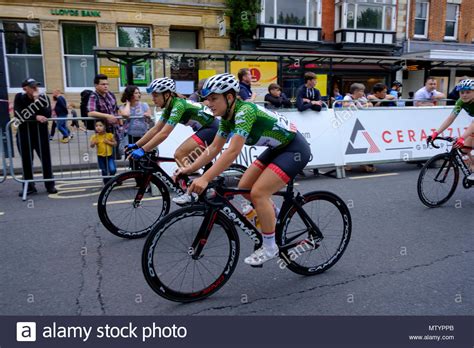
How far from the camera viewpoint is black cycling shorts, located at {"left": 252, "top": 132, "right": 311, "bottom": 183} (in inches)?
138

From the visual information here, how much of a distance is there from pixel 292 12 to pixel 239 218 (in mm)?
20142

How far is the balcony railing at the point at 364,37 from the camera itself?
866 inches

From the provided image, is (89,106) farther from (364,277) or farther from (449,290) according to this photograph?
(449,290)

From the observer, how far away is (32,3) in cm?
1664

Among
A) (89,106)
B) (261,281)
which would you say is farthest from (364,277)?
(89,106)

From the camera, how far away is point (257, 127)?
11.1 feet

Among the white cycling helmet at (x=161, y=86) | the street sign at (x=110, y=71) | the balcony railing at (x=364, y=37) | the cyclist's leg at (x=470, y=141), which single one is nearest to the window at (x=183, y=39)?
the street sign at (x=110, y=71)

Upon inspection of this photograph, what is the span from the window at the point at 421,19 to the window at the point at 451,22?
1.50 metres

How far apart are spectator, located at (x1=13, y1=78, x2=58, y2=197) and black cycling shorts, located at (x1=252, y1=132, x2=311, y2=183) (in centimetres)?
489

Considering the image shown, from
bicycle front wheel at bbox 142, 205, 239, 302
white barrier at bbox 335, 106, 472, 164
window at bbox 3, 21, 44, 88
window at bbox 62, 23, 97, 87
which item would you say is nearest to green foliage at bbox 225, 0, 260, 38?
window at bbox 62, 23, 97, 87

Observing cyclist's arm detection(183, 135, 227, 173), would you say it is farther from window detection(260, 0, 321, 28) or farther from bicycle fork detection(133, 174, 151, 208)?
window detection(260, 0, 321, 28)

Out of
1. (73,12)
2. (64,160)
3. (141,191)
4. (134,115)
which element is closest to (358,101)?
(134,115)

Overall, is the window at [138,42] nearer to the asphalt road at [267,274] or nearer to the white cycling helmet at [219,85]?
the asphalt road at [267,274]

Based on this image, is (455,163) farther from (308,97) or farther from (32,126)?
(32,126)
